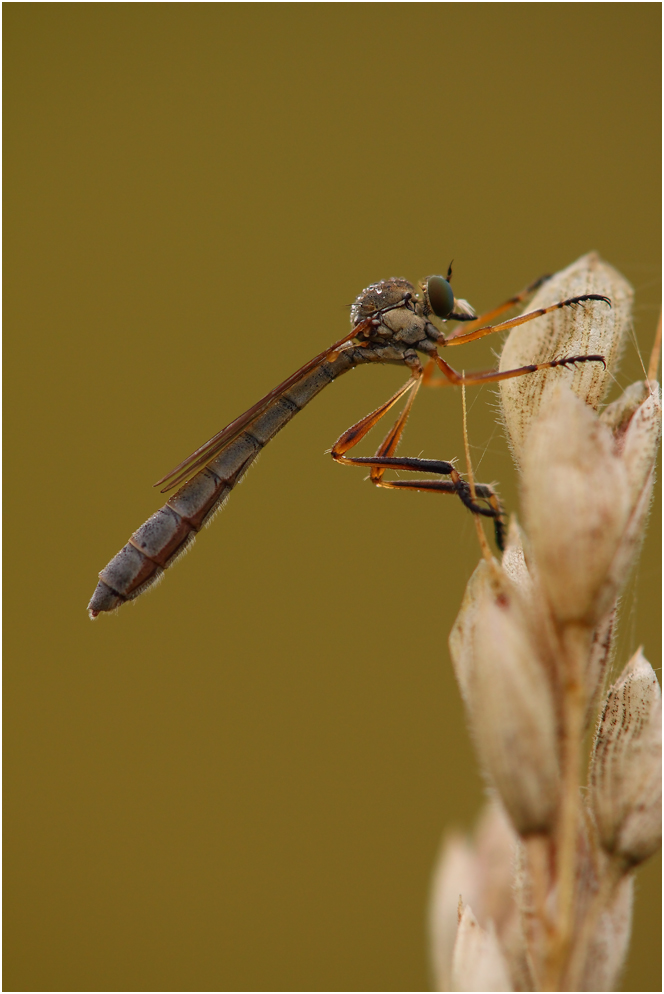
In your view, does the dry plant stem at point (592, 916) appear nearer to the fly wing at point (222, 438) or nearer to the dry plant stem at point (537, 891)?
the dry plant stem at point (537, 891)

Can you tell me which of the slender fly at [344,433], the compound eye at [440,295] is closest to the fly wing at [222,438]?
the slender fly at [344,433]

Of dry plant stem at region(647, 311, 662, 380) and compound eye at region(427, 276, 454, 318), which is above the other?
compound eye at region(427, 276, 454, 318)

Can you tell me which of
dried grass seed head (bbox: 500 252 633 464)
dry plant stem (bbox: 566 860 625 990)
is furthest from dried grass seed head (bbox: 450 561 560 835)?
dried grass seed head (bbox: 500 252 633 464)

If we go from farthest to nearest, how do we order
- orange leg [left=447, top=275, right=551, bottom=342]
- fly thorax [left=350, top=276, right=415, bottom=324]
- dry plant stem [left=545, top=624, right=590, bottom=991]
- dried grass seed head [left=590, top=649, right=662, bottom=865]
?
1. fly thorax [left=350, top=276, right=415, bottom=324]
2. orange leg [left=447, top=275, right=551, bottom=342]
3. dried grass seed head [left=590, top=649, right=662, bottom=865]
4. dry plant stem [left=545, top=624, right=590, bottom=991]

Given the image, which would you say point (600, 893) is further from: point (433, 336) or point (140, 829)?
point (140, 829)

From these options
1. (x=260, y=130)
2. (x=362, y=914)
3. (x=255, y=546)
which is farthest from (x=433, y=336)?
(x=260, y=130)

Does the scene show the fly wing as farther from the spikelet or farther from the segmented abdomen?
the spikelet
